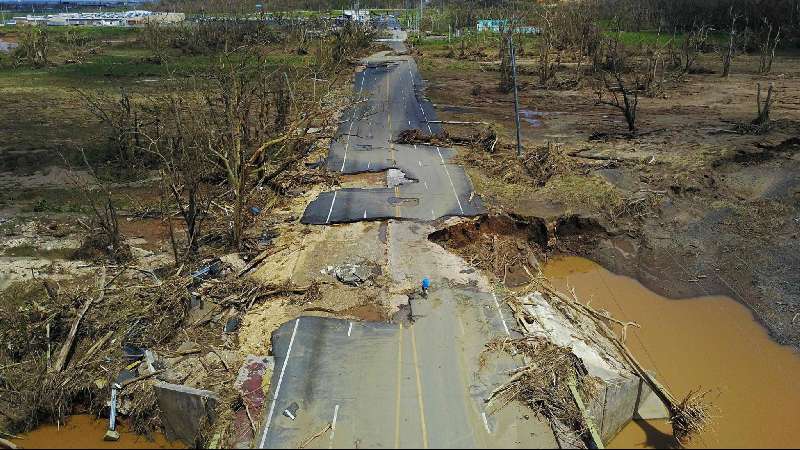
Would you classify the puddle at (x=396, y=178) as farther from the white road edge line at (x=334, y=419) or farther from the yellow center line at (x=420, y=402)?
the white road edge line at (x=334, y=419)

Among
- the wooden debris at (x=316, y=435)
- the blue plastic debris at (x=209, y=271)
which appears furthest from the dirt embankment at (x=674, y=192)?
the wooden debris at (x=316, y=435)

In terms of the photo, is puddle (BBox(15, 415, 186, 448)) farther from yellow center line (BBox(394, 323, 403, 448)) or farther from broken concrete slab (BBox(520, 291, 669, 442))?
broken concrete slab (BBox(520, 291, 669, 442))

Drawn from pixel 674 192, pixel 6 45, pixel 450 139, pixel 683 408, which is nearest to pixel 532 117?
pixel 450 139

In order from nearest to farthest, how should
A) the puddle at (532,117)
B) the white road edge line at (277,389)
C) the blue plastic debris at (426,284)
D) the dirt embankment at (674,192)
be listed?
the white road edge line at (277,389), the blue plastic debris at (426,284), the dirt embankment at (674,192), the puddle at (532,117)

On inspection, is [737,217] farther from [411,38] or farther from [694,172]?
[411,38]

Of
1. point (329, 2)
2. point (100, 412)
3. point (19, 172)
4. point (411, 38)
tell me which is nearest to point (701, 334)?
point (100, 412)
